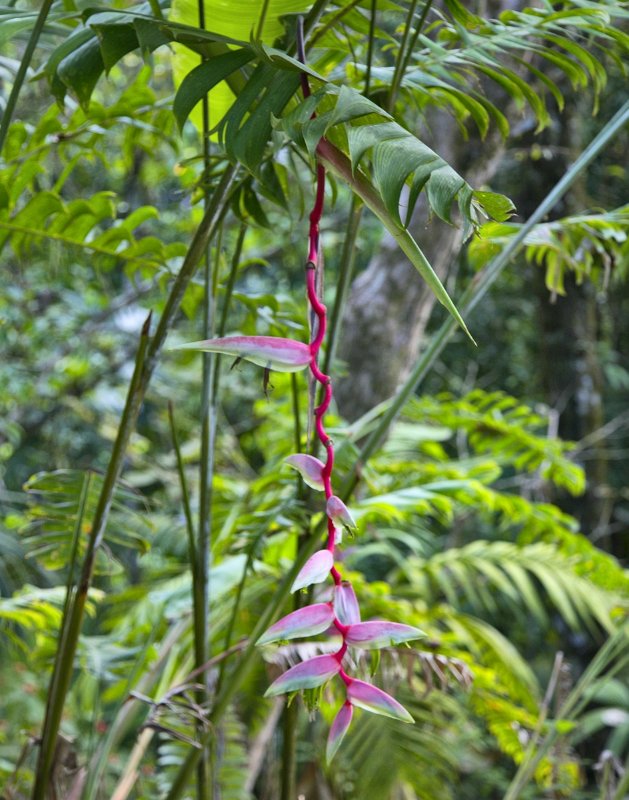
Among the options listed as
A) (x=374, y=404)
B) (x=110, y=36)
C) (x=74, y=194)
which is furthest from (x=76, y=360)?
(x=110, y=36)

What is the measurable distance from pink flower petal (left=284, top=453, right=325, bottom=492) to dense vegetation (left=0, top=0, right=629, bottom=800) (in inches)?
1.3

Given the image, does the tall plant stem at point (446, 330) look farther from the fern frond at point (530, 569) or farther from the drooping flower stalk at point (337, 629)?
the fern frond at point (530, 569)

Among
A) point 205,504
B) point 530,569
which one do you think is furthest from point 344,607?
point 530,569

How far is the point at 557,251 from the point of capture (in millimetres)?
896

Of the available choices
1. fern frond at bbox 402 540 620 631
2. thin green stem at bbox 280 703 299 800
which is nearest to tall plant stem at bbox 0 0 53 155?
thin green stem at bbox 280 703 299 800

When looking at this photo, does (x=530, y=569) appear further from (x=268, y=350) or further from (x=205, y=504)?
(x=268, y=350)

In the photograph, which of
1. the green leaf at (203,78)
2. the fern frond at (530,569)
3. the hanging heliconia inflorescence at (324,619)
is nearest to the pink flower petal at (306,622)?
the hanging heliconia inflorescence at (324,619)

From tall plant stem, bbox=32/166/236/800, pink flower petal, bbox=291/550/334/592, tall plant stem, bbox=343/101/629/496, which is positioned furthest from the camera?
tall plant stem, bbox=343/101/629/496

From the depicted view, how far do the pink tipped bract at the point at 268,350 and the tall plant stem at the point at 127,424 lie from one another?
0.21m

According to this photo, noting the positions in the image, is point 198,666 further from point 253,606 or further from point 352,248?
point 253,606

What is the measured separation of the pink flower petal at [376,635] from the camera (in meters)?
0.34

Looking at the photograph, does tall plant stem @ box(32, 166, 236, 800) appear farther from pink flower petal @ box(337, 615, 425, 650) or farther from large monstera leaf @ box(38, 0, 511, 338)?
pink flower petal @ box(337, 615, 425, 650)

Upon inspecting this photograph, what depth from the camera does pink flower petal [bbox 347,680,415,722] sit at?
0.34m

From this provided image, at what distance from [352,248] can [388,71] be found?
16cm
